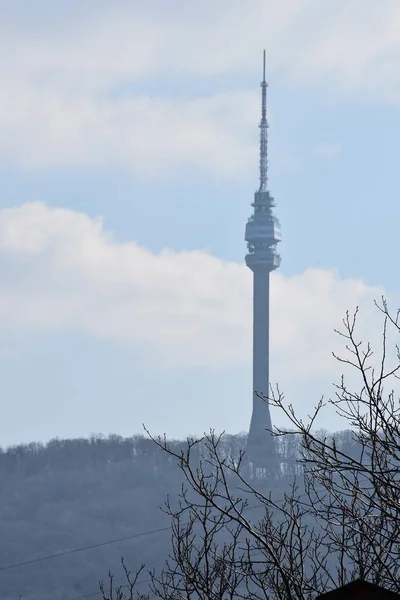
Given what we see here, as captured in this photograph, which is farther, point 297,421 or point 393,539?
point 297,421

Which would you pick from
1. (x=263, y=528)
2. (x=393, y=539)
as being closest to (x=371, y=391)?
(x=393, y=539)

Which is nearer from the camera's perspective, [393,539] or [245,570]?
[393,539]

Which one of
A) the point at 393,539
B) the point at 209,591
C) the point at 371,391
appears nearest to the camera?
the point at 393,539

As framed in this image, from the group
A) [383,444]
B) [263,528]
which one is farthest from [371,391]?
[263,528]

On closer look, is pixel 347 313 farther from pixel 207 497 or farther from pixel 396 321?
pixel 207 497

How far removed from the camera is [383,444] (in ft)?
49.4

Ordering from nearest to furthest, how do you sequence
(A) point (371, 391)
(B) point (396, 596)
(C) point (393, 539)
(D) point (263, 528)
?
(B) point (396, 596) → (C) point (393, 539) → (A) point (371, 391) → (D) point (263, 528)

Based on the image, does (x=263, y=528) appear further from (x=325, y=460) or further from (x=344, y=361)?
(x=325, y=460)

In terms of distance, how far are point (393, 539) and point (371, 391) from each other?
2.06m

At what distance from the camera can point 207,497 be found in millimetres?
15492

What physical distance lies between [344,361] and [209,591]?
3.61 metres

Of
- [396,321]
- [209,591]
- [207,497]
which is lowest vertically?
[209,591]

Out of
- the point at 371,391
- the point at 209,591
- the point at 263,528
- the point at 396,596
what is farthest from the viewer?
the point at 263,528

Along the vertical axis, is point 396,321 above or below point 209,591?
above
